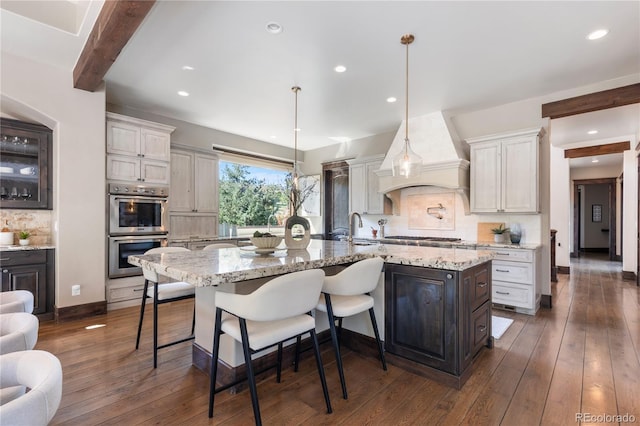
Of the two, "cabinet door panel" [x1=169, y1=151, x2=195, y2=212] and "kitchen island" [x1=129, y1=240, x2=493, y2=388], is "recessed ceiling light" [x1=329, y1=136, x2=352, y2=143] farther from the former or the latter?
"kitchen island" [x1=129, y1=240, x2=493, y2=388]

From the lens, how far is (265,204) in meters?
6.86

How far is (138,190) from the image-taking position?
13.9 feet

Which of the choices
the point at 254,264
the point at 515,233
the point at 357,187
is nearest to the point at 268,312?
the point at 254,264

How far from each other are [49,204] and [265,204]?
377 cm

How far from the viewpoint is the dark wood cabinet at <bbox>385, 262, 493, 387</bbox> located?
218 centimetres

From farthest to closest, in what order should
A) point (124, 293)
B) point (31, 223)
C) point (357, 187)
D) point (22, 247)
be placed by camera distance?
point (357, 187)
point (124, 293)
point (31, 223)
point (22, 247)

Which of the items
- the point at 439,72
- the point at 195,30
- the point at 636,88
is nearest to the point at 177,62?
the point at 195,30

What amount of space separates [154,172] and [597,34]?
5296 mm

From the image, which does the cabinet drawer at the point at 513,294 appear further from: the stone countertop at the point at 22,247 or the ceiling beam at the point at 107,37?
the stone countertop at the point at 22,247

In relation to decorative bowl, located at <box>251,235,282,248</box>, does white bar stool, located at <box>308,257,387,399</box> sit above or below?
below

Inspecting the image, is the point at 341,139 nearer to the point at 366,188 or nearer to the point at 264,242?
the point at 366,188

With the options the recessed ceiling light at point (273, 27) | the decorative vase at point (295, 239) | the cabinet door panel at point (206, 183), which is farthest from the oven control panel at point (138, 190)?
the recessed ceiling light at point (273, 27)

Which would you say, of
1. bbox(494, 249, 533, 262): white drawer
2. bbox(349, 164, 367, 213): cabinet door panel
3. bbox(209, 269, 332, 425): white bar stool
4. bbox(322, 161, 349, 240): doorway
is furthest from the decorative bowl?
bbox(322, 161, 349, 240): doorway

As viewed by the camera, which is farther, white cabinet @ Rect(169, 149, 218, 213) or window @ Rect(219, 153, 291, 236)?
window @ Rect(219, 153, 291, 236)
